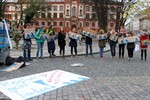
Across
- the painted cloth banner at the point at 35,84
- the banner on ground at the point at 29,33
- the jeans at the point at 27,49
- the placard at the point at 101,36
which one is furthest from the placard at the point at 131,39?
the painted cloth banner at the point at 35,84

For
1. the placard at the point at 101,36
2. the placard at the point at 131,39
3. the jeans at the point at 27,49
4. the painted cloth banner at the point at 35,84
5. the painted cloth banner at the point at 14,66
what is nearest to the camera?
the painted cloth banner at the point at 35,84

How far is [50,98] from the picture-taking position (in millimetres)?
6527

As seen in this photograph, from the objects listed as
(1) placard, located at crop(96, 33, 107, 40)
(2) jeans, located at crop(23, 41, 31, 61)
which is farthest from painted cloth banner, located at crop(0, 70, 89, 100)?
(1) placard, located at crop(96, 33, 107, 40)

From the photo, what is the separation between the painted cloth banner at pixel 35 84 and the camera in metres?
6.99

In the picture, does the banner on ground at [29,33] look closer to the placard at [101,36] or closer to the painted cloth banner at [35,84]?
the placard at [101,36]

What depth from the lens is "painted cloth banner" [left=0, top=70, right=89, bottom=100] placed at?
22.9 feet

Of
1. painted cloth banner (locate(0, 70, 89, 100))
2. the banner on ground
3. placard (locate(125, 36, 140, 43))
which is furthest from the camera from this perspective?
placard (locate(125, 36, 140, 43))

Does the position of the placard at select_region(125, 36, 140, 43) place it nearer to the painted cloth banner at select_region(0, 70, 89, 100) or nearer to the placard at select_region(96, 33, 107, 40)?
the placard at select_region(96, 33, 107, 40)

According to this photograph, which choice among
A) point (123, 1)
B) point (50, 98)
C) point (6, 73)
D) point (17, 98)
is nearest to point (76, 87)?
point (50, 98)

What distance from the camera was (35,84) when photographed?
8102 mm

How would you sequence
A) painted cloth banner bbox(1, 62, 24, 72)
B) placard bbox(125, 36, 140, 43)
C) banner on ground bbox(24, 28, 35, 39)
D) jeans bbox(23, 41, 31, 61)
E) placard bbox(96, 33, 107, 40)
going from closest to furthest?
painted cloth banner bbox(1, 62, 24, 72) → jeans bbox(23, 41, 31, 61) → banner on ground bbox(24, 28, 35, 39) → placard bbox(125, 36, 140, 43) → placard bbox(96, 33, 107, 40)

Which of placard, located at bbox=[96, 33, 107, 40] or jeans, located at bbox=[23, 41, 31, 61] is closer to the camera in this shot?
jeans, located at bbox=[23, 41, 31, 61]

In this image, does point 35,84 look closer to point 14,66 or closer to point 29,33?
point 14,66

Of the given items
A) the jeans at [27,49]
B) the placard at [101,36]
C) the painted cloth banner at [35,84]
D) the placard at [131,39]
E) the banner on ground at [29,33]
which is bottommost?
the painted cloth banner at [35,84]
